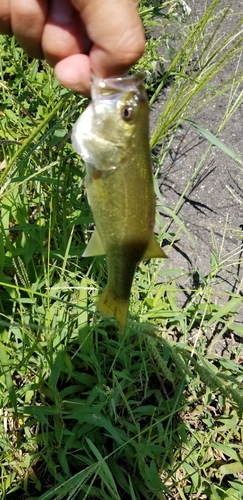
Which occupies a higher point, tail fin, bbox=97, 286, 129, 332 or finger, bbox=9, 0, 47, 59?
finger, bbox=9, 0, 47, 59

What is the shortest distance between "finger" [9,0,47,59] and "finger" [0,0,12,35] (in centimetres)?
3

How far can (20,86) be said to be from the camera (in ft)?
9.14

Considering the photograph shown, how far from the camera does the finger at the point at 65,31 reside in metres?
1.41

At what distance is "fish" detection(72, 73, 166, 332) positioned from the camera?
1306 mm

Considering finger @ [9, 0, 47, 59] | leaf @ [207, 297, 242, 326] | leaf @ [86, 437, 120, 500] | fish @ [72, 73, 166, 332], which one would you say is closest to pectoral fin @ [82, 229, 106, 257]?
fish @ [72, 73, 166, 332]

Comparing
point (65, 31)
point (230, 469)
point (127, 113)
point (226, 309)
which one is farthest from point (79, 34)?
point (230, 469)

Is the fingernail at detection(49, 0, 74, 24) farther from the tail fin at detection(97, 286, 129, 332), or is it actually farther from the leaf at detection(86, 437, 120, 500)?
the leaf at detection(86, 437, 120, 500)

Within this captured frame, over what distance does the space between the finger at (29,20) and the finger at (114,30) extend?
212 millimetres

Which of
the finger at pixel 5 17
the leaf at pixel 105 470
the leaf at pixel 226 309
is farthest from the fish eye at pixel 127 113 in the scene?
the leaf at pixel 226 309

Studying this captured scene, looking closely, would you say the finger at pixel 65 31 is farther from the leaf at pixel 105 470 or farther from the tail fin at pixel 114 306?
the leaf at pixel 105 470

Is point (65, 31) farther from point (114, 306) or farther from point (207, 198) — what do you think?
point (207, 198)

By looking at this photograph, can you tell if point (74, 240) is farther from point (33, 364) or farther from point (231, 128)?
point (231, 128)

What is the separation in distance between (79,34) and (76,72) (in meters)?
0.13

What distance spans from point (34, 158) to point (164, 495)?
1.39 metres
